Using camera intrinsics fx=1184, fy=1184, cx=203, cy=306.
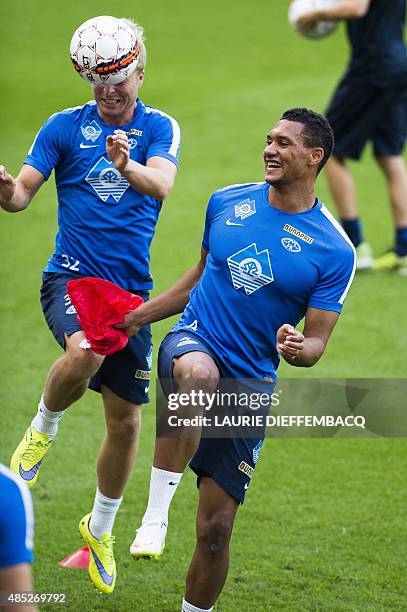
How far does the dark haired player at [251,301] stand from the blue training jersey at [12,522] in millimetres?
2060

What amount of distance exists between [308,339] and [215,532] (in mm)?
1067

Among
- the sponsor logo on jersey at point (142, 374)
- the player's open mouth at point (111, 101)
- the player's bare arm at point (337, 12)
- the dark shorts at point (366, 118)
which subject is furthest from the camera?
the dark shorts at point (366, 118)

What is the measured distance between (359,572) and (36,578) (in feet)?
6.23

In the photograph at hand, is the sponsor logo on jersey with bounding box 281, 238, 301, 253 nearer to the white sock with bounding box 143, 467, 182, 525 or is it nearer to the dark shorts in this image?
the white sock with bounding box 143, 467, 182, 525

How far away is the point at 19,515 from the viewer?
3.66 metres

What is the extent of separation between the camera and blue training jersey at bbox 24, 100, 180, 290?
6.57 metres

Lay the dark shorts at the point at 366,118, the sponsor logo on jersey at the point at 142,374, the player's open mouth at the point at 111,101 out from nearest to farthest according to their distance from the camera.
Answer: the player's open mouth at the point at 111,101 < the sponsor logo on jersey at the point at 142,374 < the dark shorts at the point at 366,118

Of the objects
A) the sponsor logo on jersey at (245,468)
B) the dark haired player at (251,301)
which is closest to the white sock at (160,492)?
the dark haired player at (251,301)

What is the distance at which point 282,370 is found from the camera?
10227 millimetres

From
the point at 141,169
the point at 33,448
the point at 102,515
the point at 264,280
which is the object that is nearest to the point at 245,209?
the point at 264,280

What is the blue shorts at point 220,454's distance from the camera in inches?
230

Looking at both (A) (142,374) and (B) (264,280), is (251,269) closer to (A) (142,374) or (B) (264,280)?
(B) (264,280)

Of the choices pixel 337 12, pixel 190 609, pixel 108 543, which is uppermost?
pixel 337 12

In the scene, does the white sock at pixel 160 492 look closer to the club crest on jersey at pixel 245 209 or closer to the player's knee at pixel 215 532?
the player's knee at pixel 215 532
